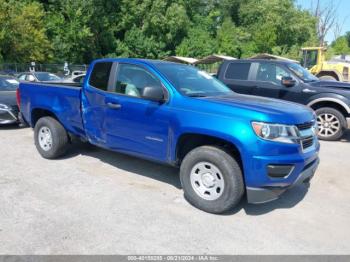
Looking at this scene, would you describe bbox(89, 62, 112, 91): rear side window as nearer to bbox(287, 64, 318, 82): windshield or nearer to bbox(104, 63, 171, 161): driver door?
bbox(104, 63, 171, 161): driver door

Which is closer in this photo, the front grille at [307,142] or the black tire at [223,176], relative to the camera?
the black tire at [223,176]

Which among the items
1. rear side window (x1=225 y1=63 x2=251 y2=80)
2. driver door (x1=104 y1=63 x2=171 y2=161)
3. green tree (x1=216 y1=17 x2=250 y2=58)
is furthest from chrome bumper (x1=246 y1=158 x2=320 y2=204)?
green tree (x1=216 y1=17 x2=250 y2=58)

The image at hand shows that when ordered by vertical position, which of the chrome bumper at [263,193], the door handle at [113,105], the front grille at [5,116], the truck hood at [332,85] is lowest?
the front grille at [5,116]

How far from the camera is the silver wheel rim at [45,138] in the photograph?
597 cm

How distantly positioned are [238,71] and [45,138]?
5.16 m

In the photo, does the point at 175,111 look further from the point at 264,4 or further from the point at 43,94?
the point at 264,4

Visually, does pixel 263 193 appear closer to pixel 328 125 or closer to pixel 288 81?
pixel 288 81

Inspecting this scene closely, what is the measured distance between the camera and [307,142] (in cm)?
404

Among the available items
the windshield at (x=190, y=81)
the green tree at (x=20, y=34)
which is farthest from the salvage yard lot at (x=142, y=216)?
the green tree at (x=20, y=34)

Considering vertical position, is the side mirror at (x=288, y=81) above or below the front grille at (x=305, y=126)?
above

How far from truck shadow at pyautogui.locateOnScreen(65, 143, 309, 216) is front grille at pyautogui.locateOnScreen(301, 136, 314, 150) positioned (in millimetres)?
852

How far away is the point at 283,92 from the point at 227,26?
155 ft

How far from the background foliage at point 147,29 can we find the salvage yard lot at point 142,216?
25.6m

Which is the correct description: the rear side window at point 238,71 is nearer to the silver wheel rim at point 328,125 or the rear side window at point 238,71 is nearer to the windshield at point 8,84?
the silver wheel rim at point 328,125
